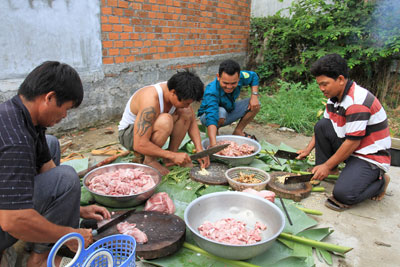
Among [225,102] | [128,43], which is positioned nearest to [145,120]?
[225,102]

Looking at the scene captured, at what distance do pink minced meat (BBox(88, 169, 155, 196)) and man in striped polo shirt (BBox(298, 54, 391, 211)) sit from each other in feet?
5.74

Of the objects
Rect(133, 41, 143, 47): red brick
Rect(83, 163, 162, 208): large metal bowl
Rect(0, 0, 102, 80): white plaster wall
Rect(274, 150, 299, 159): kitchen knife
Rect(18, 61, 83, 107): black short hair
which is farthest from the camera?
Rect(133, 41, 143, 47): red brick

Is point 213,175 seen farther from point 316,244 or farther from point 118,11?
point 118,11

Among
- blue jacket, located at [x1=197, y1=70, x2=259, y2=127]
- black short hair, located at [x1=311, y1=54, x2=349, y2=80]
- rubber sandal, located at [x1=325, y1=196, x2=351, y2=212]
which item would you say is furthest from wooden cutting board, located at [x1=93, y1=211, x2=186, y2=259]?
black short hair, located at [x1=311, y1=54, x2=349, y2=80]

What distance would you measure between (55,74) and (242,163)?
8.07 feet

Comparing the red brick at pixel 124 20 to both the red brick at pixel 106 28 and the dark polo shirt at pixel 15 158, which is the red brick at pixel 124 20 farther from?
the dark polo shirt at pixel 15 158

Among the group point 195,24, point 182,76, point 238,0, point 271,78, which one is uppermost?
point 238,0

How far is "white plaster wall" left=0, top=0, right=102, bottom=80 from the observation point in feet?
12.2

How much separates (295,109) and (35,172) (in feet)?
16.6

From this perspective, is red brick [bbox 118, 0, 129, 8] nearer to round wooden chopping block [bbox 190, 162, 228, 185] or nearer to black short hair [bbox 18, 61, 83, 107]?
round wooden chopping block [bbox 190, 162, 228, 185]

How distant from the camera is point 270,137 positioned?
525 centimetres

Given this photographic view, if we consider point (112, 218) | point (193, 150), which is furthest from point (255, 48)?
point (112, 218)

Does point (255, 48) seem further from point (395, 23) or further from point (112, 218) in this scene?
point (112, 218)

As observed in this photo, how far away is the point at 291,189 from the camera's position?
10.2ft
